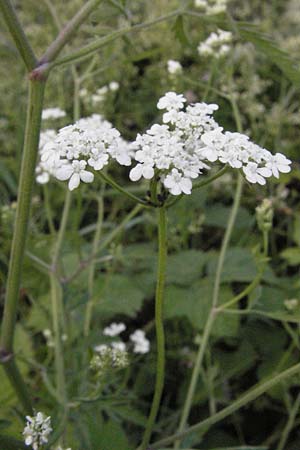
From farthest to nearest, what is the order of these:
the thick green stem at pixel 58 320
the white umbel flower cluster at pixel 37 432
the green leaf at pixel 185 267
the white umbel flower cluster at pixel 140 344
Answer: the green leaf at pixel 185 267 < the white umbel flower cluster at pixel 140 344 < the thick green stem at pixel 58 320 < the white umbel flower cluster at pixel 37 432

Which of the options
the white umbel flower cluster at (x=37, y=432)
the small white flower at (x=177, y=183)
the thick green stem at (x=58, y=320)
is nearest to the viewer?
the small white flower at (x=177, y=183)

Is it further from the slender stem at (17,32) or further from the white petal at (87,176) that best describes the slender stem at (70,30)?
the white petal at (87,176)

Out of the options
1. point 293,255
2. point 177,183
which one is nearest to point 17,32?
point 177,183

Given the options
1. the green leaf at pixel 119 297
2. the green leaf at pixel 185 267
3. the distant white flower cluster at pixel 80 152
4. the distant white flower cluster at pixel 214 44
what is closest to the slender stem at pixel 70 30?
the distant white flower cluster at pixel 80 152

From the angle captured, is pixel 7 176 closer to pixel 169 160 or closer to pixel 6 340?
pixel 6 340

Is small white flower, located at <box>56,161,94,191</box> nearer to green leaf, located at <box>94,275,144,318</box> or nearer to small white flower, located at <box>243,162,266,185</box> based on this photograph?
small white flower, located at <box>243,162,266,185</box>

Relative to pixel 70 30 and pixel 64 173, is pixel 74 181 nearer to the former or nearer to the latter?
pixel 64 173

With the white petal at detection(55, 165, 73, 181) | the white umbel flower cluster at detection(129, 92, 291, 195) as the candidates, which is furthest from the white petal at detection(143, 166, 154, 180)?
the white petal at detection(55, 165, 73, 181)
